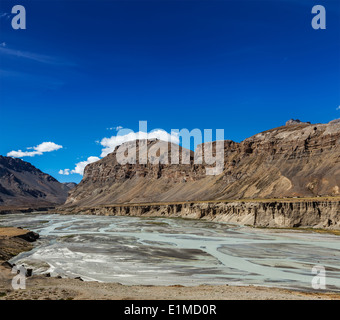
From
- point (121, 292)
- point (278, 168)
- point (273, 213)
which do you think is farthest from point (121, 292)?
point (278, 168)

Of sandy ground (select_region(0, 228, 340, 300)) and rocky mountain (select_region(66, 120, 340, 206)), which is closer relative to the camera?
sandy ground (select_region(0, 228, 340, 300))

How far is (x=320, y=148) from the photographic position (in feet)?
447

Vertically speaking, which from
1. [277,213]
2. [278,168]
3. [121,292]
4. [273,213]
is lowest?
[273,213]

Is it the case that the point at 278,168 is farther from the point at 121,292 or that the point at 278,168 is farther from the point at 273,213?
the point at 121,292

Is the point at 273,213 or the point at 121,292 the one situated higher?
the point at 121,292

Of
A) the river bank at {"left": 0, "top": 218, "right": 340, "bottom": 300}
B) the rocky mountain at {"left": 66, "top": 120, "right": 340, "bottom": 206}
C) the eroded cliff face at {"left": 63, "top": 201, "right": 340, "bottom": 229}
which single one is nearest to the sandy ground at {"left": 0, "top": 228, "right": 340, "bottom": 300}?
the river bank at {"left": 0, "top": 218, "right": 340, "bottom": 300}

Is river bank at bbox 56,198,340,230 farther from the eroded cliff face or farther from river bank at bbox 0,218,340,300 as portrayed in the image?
river bank at bbox 0,218,340,300

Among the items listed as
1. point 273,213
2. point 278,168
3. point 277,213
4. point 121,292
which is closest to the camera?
point 121,292

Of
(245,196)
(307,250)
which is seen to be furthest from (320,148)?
(307,250)

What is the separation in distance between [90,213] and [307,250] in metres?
174

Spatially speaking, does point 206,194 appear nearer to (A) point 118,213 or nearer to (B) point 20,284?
(A) point 118,213

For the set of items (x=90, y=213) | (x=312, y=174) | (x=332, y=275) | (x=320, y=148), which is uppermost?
(x=320, y=148)

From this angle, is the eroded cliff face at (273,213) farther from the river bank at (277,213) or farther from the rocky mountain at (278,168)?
the rocky mountain at (278,168)

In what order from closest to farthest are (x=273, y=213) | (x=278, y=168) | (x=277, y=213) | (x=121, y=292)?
(x=121, y=292) → (x=277, y=213) → (x=273, y=213) → (x=278, y=168)
